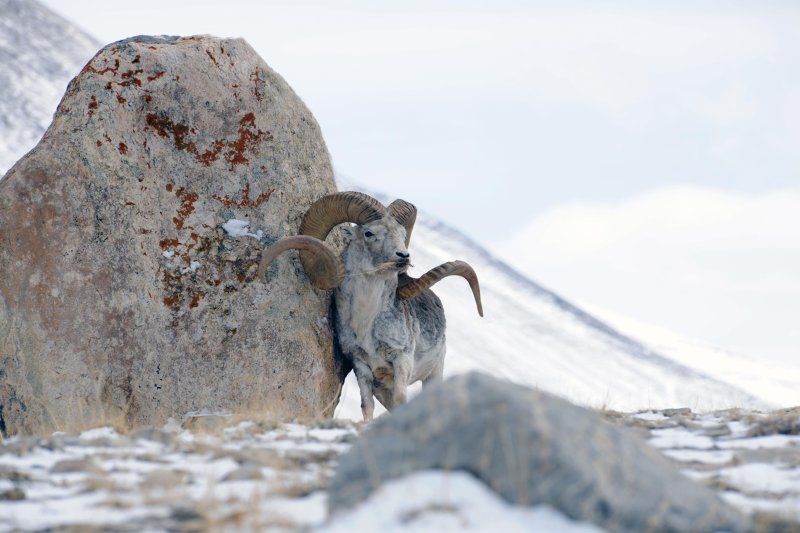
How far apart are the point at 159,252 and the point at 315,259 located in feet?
5.67

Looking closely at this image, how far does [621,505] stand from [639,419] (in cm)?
424

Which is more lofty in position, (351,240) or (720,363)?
(351,240)

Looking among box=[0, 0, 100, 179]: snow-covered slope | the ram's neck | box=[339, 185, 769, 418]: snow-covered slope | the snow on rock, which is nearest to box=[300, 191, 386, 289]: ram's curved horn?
the ram's neck

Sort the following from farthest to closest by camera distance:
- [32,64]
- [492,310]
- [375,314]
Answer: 1. [32,64]
2. [492,310]
3. [375,314]

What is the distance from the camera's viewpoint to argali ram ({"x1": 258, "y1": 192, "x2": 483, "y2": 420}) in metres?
12.4

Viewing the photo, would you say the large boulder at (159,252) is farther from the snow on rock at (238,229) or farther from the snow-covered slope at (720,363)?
the snow-covered slope at (720,363)

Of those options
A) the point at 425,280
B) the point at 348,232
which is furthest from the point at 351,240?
the point at 425,280

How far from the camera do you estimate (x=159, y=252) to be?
12.1 metres

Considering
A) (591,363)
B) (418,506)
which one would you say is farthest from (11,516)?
(591,363)

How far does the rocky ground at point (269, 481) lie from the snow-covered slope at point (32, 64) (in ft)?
354

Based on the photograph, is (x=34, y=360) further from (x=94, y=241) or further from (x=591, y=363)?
(x=591, y=363)

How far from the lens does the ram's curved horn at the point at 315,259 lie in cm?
1198

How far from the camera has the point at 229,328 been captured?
12148mm

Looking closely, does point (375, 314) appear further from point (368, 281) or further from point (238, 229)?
point (238, 229)
